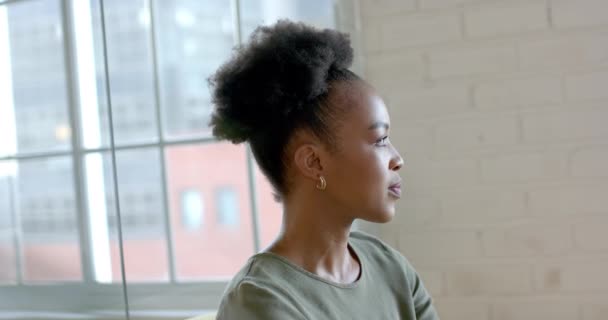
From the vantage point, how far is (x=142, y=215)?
1.54m

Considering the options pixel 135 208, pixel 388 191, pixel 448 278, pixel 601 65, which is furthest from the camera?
pixel 448 278

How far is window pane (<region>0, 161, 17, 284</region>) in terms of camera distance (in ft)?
3.48

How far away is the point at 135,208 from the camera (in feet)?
4.94

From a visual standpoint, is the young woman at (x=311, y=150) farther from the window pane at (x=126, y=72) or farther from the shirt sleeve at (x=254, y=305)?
the window pane at (x=126, y=72)

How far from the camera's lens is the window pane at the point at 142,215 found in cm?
138

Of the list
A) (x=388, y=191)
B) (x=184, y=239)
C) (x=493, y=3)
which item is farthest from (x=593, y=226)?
(x=184, y=239)

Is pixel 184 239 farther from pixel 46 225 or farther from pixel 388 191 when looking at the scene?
pixel 388 191

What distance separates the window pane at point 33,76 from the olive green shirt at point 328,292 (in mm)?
395

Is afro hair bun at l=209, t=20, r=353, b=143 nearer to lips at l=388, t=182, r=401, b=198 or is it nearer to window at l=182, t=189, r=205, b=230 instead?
lips at l=388, t=182, r=401, b=198

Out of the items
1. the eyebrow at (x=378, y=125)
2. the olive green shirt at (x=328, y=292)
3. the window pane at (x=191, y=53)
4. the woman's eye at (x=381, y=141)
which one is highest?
the window pane at (x=191, y=53)

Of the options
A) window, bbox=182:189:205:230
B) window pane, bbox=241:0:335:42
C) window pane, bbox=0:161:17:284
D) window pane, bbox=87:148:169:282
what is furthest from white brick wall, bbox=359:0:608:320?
window pane, bbox=0:161:17:284

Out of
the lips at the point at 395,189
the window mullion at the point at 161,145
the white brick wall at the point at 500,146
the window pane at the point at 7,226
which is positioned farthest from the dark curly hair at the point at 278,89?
the white brick wall at the point at 500,146

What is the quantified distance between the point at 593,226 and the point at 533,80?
371 millimetres

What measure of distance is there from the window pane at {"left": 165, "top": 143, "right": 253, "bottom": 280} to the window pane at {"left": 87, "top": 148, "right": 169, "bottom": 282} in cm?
17
